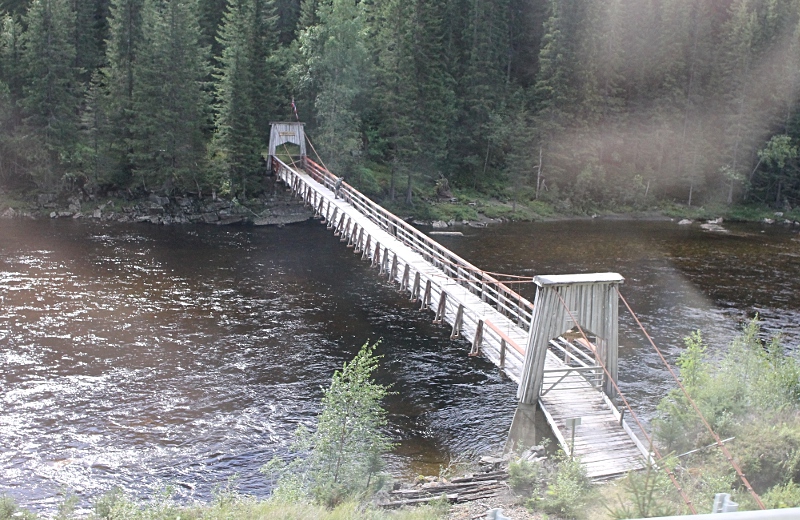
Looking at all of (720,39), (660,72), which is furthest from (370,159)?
(720,39)

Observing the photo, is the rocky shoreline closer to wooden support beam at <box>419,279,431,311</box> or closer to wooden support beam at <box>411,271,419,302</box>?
wooden support beam at <box>411,271,419,302</box>

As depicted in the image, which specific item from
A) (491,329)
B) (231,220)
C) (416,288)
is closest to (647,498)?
(491,329)

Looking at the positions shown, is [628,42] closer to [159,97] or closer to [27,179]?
[159,97]

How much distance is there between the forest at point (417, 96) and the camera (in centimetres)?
3906

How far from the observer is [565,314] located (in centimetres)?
1323

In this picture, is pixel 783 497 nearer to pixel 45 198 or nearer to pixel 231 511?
pixel 231 511

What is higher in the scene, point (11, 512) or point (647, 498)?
point (647, 498)

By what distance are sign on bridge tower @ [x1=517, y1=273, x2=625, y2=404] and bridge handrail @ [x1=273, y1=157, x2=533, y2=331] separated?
1.46 meters

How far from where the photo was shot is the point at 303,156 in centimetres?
3919

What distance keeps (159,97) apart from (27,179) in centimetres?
872

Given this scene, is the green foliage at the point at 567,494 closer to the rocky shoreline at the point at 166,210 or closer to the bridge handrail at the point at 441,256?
the bridge handrail at the point at 441,256

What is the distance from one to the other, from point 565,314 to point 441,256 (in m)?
7.83

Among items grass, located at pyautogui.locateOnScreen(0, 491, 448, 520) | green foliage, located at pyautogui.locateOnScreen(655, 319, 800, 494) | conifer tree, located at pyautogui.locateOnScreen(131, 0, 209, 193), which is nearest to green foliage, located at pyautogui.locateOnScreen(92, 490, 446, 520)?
grass, located at pyautogui.locateOnScreen(0, 491, 448, 520)

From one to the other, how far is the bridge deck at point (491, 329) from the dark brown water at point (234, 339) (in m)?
1.75
